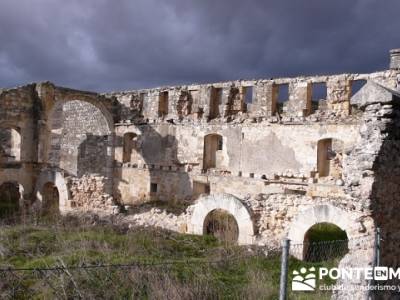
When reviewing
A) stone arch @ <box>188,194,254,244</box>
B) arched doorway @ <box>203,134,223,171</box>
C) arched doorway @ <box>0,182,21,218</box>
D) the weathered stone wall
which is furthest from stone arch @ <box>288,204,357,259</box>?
the weathered stone wall

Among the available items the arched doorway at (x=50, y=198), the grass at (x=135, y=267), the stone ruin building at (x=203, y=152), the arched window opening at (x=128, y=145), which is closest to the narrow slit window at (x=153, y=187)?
the stone ruin building at (x=203, y=152)

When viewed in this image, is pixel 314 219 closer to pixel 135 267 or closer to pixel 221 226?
pixel 221 226

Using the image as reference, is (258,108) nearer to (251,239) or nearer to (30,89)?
(251,239)

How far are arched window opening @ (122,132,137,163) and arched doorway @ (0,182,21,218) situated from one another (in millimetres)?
4927

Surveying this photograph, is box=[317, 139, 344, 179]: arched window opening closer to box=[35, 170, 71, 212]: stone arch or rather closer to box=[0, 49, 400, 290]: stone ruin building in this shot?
box=[0, 49, 400, 290]: stone ruin building

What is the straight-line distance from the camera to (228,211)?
13109 mm

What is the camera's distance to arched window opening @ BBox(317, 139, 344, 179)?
53.4 feet

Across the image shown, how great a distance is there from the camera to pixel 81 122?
2522cm

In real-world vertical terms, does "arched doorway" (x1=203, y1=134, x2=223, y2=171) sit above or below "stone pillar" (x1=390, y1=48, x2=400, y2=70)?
below

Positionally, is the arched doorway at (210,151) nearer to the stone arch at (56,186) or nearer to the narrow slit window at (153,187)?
the narrow slit window at (153,187)

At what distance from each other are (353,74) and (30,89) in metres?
12.6

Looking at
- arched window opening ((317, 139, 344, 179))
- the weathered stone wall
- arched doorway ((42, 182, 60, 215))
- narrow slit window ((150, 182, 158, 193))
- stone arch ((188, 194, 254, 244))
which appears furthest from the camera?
the weathered stone wall

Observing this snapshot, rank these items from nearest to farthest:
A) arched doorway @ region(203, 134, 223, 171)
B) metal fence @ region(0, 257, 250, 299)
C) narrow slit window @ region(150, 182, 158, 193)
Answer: metal fence @ region(0, 257, 250, 299), arched doorway @ region(203, 134, 223, 171), narrow slit window @ region(150, 182, 158, 193)

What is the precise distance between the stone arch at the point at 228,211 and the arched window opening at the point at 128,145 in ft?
29.8
